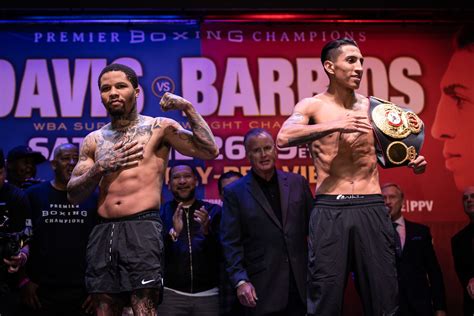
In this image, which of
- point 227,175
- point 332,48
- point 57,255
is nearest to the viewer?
point 332,48

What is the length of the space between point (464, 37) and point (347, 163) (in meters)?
2.90

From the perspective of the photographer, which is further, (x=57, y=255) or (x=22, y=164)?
(x=22, y=164)

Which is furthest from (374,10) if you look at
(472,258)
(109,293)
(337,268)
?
(109,293)

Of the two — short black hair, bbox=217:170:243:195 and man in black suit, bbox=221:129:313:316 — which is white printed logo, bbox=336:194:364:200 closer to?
man in black suit, bbox=221:129:313:316

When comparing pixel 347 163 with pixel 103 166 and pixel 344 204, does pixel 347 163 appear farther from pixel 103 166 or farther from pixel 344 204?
pixel 103 166

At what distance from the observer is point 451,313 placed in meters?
5.50

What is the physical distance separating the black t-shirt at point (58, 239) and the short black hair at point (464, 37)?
3.39m

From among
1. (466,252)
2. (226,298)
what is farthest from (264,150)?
(466,252)

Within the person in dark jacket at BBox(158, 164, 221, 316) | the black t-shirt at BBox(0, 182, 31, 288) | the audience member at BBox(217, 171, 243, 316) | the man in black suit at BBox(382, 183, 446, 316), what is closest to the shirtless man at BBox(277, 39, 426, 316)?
the person in dark jacket at BBox(158, 164, 221, 316)

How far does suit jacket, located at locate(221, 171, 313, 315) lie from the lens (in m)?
4.19

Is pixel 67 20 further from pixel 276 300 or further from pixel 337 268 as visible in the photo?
pixel 337 268

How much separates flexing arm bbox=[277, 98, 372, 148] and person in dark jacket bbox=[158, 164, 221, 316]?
1.32 meters

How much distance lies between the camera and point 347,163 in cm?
339

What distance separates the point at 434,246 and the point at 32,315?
3.25m
